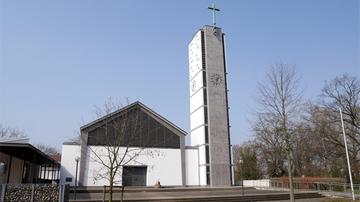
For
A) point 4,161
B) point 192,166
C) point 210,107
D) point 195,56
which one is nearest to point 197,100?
point 210,107

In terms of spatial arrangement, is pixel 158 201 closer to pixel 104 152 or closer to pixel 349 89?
pixel 104 152

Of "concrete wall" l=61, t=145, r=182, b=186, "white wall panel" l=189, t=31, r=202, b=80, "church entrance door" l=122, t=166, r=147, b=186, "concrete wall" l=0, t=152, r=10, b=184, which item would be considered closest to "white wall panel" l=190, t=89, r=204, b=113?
"white wall panel" l=189, t=31, r=202, b=80

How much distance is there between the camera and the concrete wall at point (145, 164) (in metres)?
35.7

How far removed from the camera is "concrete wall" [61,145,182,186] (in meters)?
35.7

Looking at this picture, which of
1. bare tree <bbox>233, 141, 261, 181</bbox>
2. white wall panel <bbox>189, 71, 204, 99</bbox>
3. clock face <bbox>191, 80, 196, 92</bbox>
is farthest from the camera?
bare tree <bbox>233, 141, 261, 181</bbox>

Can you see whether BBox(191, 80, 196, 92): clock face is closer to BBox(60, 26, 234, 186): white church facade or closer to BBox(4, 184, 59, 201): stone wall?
BBox(60, 26, 234, 186): white church facade

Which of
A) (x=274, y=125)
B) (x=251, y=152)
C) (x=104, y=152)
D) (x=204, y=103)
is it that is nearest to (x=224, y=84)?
(x=204, y=103)

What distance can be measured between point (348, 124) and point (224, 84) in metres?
15.4

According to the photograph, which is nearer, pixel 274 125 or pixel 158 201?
pixel 274 125

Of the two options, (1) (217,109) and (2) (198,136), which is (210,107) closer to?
(1) (217,109)

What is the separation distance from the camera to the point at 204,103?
41438mm

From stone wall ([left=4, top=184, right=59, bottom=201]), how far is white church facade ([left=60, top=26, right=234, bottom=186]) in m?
16.5

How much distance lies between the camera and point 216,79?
42.4 m

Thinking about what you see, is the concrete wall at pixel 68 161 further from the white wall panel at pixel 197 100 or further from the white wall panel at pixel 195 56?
the white wall panel at pixel 195 56
